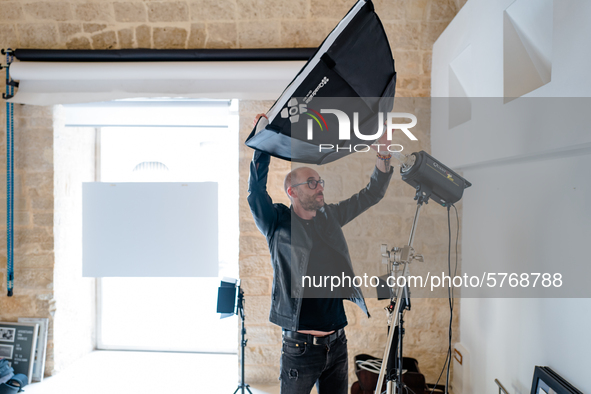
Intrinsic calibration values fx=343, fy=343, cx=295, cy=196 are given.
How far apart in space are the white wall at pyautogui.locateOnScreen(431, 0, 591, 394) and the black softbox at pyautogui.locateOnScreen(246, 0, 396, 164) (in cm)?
51

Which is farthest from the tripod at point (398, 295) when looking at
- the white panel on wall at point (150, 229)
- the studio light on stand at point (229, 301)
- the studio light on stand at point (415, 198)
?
the white panel on wall at point (150, 229)

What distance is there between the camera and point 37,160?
243 cm

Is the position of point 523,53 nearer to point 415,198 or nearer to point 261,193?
point 415,198

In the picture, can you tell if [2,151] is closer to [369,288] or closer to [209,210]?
[209,210]

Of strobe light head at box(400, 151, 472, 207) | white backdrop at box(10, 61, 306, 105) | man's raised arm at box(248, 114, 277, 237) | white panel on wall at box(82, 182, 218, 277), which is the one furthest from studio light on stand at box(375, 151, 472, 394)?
white panel on wall at box(82, 182, 218, 277)

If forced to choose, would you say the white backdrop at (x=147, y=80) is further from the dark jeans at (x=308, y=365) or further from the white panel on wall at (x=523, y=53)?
the dark jeans at (x=308, y=365)

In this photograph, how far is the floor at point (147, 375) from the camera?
7.67 ft

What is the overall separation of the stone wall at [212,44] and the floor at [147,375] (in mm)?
172

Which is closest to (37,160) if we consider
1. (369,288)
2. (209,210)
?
(209,210)

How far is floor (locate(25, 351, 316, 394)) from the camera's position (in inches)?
92.0

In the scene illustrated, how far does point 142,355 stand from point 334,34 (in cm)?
287

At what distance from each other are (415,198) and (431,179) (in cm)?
10

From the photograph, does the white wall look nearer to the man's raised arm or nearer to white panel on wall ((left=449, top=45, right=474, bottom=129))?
white panel on wall ((left=449, top=45, right=474, bottom=129))

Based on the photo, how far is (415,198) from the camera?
135 cm
